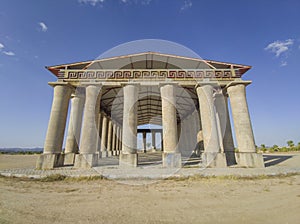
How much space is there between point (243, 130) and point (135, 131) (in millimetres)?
8696

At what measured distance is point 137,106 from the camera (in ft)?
43.0

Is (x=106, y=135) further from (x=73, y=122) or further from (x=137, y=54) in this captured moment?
Result: (x=137, y=54)

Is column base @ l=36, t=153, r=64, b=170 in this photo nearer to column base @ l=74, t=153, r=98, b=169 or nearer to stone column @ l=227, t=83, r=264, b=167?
column base @ l=74, t=153, r=98, b=169

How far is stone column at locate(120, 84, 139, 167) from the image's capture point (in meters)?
10.5

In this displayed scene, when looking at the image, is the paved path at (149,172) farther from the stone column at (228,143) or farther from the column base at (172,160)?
the stone column at (228,143)

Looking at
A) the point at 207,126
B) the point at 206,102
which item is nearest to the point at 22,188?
the point at 207,126

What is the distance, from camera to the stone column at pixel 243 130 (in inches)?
410

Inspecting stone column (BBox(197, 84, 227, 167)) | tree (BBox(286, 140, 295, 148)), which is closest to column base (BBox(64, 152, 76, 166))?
stone column (BBox(197, 84, 227, 167))

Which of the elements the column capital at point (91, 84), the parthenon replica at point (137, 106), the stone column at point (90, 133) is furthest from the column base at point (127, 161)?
the column capital at point (91, 84)

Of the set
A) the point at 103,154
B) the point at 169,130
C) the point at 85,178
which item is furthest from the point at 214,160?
the point at 103,154

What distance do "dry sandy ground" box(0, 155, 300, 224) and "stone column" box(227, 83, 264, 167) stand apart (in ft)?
14.5

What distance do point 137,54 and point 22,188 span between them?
12254 millimetres

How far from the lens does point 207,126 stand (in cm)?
1161

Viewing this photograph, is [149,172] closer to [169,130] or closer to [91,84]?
[169,130]
